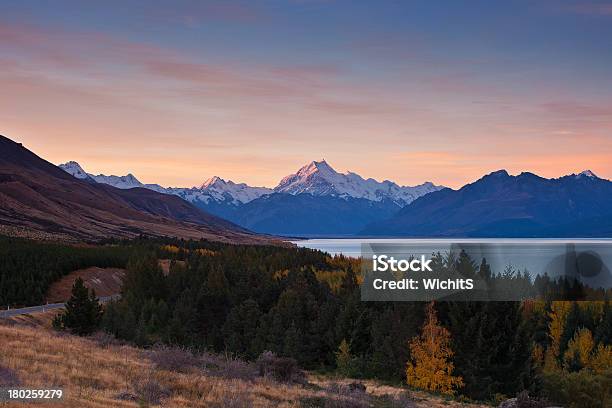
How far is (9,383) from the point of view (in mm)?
29641

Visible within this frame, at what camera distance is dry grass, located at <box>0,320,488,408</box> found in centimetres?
3122

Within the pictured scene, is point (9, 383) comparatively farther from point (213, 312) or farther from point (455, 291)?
point (213, 312)

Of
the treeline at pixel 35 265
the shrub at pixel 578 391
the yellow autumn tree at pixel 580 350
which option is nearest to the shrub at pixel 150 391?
the shrub at pixel 578 391

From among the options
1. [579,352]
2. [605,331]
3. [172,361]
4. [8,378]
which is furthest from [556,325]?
[8,378]

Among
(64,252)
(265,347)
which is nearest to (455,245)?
(265,347)

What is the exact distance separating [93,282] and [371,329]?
85944 millimetres

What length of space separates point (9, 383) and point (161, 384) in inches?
334

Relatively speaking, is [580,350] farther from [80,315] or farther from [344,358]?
[80,315]

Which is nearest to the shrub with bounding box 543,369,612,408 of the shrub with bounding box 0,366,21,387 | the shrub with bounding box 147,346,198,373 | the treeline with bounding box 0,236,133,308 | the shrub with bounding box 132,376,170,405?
the shrub with bounding box 147,346,198,373

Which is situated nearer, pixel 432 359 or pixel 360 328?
pixel 432 359

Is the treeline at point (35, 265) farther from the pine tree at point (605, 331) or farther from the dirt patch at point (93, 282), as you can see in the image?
the pine tree at point (605, 331)

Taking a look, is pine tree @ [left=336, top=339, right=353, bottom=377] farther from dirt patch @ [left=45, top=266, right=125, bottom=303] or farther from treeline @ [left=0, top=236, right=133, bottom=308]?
dirt patch @ [left=45, top=266, right=125, bottom=303]

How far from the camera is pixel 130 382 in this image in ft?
116

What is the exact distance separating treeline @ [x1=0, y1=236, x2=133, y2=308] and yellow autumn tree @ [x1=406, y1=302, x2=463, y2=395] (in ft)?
272
